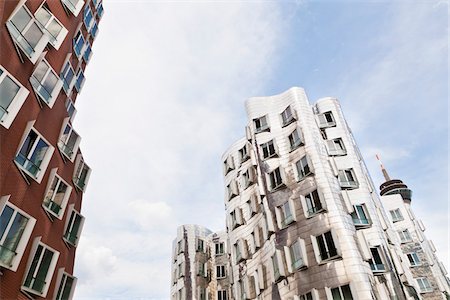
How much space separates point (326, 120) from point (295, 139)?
238 inches

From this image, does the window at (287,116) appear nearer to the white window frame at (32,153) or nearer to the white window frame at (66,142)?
the white window frame at (66,142)

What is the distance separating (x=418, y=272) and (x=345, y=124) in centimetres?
2874

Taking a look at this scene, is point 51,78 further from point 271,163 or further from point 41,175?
point 271,163

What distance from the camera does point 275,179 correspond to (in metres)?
30.9

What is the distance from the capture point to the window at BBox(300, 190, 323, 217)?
26.1 meters

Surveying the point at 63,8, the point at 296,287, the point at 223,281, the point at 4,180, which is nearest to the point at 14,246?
the point at 4,180

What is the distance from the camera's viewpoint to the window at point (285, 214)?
27316mm

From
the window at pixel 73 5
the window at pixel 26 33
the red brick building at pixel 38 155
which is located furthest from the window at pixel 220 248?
the window at pixel 26 33

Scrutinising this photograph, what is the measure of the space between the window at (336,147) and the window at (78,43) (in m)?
25.1

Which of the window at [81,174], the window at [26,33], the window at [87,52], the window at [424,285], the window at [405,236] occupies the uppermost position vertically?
the window at [87,52]

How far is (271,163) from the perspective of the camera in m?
32.1

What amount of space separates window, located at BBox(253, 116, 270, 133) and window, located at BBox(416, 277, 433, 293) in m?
34.3

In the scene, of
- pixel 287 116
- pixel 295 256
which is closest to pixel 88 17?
pixel 287 116

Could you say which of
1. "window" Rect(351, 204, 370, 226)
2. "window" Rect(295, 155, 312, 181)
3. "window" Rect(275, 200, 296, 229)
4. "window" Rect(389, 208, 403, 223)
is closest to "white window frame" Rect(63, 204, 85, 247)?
"window" Rect(275, 200, 296, 229)
